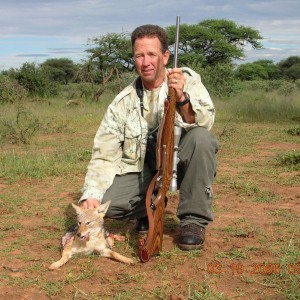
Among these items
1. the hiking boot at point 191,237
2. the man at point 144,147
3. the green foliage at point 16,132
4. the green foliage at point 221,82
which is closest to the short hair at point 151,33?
the man at point 144,147

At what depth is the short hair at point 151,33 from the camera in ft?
12.0

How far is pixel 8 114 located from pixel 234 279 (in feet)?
33.2

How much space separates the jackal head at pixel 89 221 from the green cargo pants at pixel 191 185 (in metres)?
0.19

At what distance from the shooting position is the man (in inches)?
142

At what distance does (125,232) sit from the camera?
4.19 meters

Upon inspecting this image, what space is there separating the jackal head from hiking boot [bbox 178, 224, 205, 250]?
567mm

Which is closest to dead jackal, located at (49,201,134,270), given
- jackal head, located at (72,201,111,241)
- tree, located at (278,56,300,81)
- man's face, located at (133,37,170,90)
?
jackal head, located at (72,201,111,241)

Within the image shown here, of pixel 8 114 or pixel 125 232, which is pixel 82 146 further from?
pixel 125 232

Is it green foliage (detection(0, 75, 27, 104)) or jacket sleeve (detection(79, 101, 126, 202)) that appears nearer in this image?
jacket sleeve (detection(79, 101, 126, 202))

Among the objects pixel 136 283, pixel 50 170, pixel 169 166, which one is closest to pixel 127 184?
pixel 169 166

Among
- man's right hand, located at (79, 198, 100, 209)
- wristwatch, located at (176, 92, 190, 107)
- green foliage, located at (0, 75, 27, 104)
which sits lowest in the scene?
green foliage, located at (0, 75, 27, 104)

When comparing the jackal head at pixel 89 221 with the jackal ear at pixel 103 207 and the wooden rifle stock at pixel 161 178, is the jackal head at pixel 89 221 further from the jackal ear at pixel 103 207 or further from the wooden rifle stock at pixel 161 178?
the wooden rifle stock at pixel 161 178

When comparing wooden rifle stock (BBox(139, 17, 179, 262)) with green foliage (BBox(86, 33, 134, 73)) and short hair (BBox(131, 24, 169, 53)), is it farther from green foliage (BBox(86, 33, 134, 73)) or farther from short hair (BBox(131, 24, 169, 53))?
green foliage (BBox(86, 33, 134, 73))
